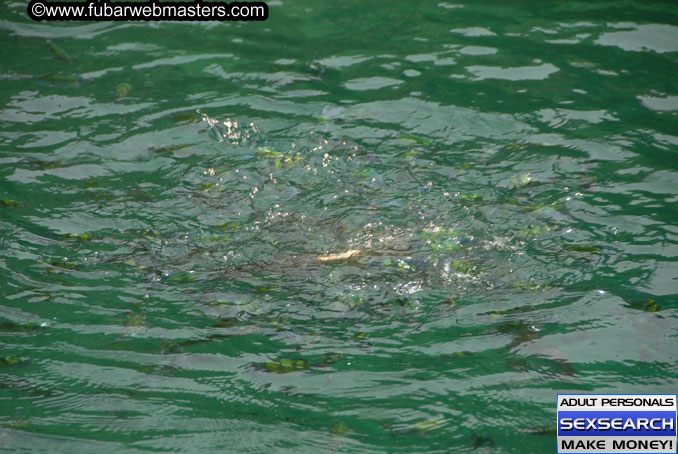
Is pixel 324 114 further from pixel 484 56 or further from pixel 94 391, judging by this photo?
pixel 94 391

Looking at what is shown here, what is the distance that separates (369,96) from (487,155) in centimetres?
131

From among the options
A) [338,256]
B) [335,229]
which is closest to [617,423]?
[338,256]

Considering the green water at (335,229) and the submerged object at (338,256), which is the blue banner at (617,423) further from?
the submerged object at (338,256)

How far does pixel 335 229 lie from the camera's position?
486cm

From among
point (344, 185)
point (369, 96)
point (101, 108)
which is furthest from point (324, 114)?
point (101, 108)

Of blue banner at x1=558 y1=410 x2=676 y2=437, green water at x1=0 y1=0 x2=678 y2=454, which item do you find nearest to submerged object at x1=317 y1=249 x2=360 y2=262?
green water at x1=0 y1=0 x2=678 y2=454

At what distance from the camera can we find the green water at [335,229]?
3.71 meters

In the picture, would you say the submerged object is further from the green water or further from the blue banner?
the blue banner

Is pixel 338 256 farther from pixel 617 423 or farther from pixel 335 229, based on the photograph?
pixel 617 423

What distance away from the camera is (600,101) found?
611 cm

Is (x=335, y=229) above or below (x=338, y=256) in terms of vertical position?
above

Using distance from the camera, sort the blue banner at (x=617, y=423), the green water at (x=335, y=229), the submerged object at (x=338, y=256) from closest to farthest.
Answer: the blue banner at (x=617, y=423) < the green water at (x=335, y=229) < the submerged object at (x=338, y=256)

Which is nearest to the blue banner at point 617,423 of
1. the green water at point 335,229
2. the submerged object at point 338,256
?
the green water at point 335,229

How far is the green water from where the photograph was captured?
3.71 meters
